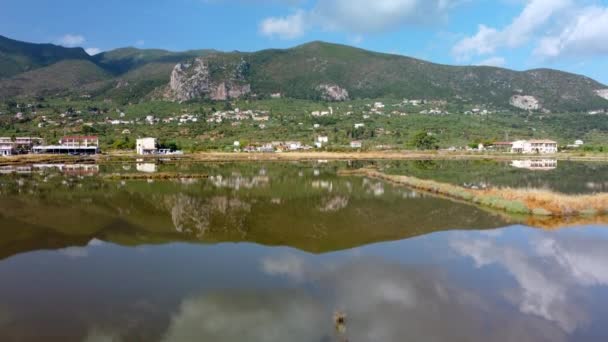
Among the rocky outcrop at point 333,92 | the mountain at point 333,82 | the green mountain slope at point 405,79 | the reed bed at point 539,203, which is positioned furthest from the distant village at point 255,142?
the reed bed at point 539,203

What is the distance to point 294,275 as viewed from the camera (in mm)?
12430

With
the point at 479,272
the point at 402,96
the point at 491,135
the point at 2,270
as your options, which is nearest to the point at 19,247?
the point at 2,270

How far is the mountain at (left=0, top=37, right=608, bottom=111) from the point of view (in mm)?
164875

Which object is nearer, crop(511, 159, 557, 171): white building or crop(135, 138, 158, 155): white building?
crop(511, 159, 557, 171): white building

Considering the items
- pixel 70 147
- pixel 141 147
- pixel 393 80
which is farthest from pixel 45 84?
pixel 393 80

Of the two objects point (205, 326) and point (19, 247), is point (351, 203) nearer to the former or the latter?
point (19, 247)

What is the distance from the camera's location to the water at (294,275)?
9.08 metres

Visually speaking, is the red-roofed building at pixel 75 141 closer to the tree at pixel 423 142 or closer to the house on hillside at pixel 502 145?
the tree at pixel 423 142

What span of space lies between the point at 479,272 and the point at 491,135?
10480 centimetres

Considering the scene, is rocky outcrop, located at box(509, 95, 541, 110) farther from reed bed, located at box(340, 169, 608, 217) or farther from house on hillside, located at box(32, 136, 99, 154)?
reed bed, located at box(340, 169, 608, 217)

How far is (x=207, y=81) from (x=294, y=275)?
16086cm

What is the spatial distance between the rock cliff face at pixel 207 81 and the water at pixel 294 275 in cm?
14241

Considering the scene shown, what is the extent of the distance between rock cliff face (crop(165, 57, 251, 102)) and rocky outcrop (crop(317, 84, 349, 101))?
26.4 m

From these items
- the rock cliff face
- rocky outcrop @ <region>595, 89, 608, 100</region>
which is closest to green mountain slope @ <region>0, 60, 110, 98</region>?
the rock cliff face
